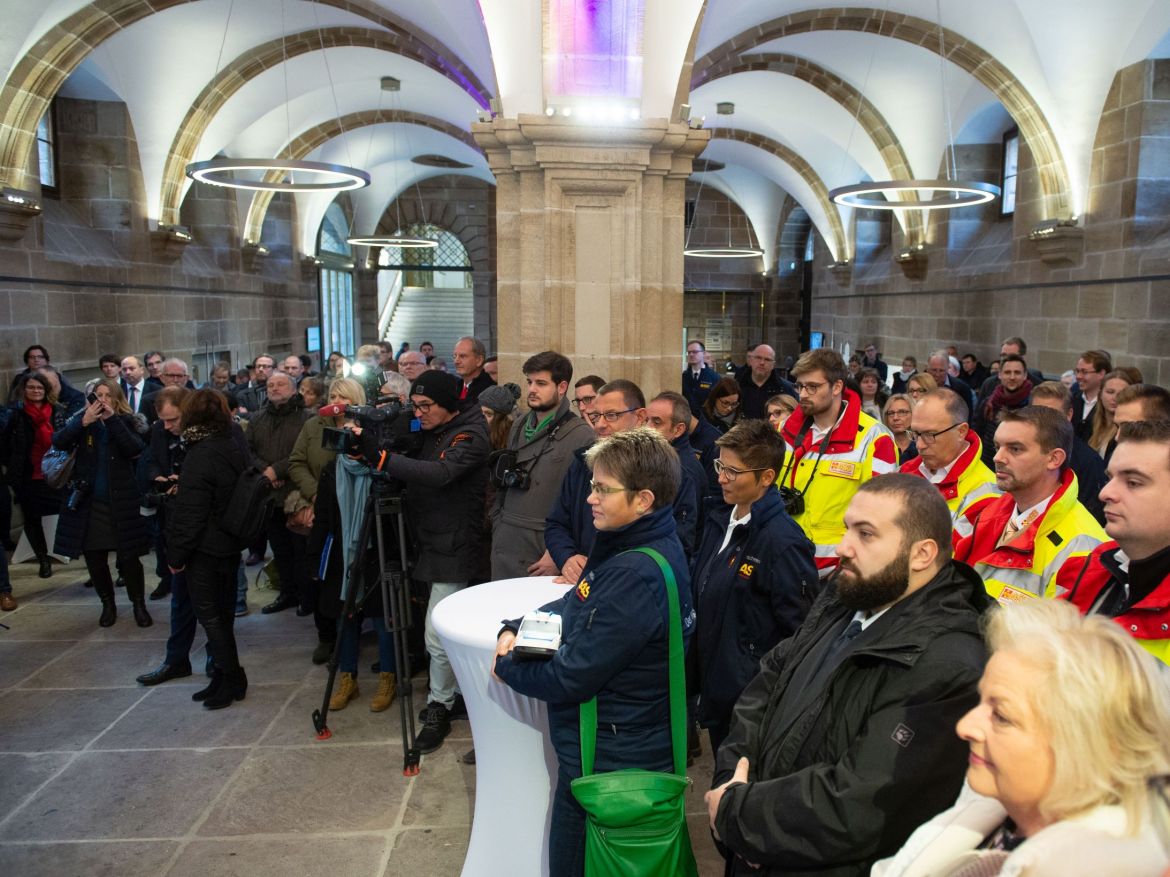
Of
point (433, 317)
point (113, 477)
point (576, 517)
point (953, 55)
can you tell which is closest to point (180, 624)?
point (113, 477)

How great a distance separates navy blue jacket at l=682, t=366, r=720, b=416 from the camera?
326 inches

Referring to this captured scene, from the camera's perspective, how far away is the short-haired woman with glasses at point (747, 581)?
246 cm

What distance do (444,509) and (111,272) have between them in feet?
26.3

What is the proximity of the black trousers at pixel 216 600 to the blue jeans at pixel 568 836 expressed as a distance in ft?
8.16

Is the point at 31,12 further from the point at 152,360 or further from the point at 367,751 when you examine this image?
Answer: the point at 367,751

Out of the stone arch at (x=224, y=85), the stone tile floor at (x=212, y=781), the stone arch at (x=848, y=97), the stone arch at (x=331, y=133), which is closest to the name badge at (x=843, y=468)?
the stone tile floor at (x=212, y=781)

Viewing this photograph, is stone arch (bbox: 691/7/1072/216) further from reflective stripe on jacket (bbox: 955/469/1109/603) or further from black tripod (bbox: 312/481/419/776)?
reflective stripe on jacket (bbox: 955/469/1109/603)

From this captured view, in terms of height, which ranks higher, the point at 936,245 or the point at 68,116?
the point at 68,116

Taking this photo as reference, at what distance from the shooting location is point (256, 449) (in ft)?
17.3

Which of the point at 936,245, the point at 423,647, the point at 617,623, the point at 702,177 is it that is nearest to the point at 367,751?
the point at 423,647

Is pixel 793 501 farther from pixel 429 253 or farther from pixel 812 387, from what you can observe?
pixel 429 253

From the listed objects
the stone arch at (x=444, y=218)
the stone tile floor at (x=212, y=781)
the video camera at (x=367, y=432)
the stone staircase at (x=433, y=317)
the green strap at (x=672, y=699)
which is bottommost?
the stone tile floor at (x=212, y=781)

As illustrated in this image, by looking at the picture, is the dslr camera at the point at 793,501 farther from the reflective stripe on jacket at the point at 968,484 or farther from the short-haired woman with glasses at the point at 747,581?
the short-haired woman with glasses at the point at 747,581

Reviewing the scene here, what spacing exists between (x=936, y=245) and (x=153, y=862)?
12.8 metres
